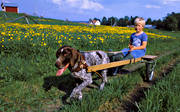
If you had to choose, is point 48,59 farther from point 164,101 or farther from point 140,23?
point 164,101

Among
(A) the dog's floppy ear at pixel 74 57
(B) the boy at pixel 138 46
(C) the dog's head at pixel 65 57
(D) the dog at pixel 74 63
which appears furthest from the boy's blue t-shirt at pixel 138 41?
(C) the dog's head at pixel 65 57

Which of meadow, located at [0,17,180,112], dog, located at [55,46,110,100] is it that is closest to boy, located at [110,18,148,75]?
meadow, located at [0,17,180,112]

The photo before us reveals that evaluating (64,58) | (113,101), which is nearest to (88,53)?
(64,58)

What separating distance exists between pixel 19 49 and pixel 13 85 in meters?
2.22

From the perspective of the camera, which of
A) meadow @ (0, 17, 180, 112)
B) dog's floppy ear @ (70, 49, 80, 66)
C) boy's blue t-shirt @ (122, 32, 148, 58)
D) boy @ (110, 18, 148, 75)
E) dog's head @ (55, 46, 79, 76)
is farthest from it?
boy's blue t-shirt @ (122, 32, 148, 58)

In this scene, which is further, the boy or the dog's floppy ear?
the boy

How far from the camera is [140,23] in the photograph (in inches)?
165

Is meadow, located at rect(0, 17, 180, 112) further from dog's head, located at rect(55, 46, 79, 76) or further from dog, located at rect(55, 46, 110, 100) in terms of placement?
dog's head, located at rect(55, 46, 79, 76)

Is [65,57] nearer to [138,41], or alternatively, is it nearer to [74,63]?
[74,63]

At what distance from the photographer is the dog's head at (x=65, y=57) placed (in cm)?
246

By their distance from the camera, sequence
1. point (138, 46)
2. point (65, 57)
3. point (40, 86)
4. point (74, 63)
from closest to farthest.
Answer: point (65, 57), point (74, 63), point (40, 86), point (138, 46)

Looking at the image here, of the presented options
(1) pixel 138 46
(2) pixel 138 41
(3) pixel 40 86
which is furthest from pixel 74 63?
(2) pixel 138 41

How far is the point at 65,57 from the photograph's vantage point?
2.52 meters

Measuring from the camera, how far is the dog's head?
97.0 inches
